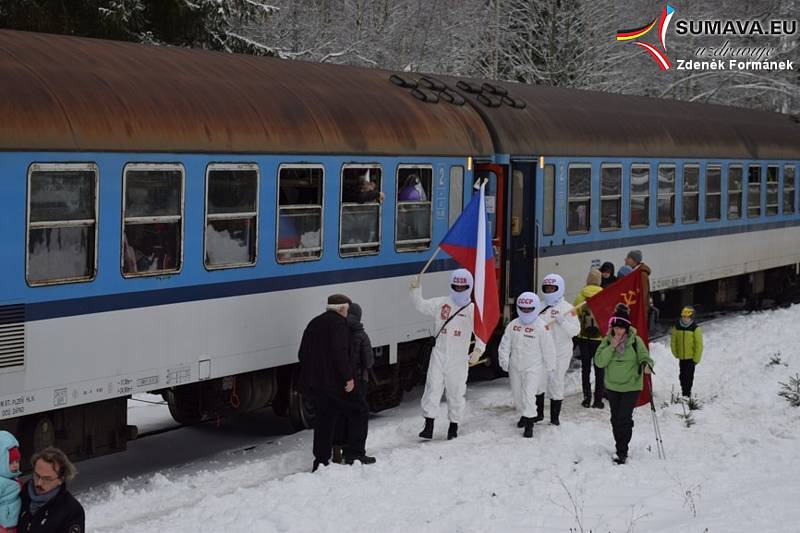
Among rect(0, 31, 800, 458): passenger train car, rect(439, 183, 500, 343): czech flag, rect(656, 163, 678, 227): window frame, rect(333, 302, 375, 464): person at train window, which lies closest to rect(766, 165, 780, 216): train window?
rect(656, 163, 678, 227): window frame

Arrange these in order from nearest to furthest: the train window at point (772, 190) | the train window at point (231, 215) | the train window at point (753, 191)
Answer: the train window at point (231, 215)
the train window at point (753, 191)
the train window at point (772, 190)

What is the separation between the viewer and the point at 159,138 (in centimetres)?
1068

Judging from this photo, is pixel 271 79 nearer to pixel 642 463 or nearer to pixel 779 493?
pixel 642 463

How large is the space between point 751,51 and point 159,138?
35946 mm

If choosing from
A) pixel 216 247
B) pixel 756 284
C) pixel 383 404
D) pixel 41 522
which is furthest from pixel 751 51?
→ pixel 41 522

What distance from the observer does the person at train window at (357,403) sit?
1170cm

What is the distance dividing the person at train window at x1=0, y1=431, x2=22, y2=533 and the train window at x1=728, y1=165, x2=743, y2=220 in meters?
17.7

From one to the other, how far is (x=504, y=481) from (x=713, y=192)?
1275cm

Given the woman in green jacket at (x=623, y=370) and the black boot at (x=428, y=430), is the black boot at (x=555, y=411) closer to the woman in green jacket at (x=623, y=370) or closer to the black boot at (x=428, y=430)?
the black boot at (x=428, y=430)

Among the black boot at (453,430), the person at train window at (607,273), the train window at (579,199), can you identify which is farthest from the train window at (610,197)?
the black boot at (453,430)

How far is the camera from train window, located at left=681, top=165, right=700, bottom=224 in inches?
840

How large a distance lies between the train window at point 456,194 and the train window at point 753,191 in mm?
Result: 10180

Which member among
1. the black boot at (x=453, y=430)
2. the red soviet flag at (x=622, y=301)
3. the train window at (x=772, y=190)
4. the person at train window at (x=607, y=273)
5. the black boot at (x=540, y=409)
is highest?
the train window at (x=772, y=190)

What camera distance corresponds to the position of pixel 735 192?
76.9 ft
